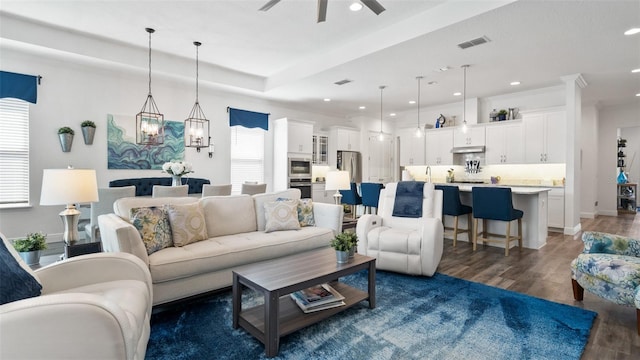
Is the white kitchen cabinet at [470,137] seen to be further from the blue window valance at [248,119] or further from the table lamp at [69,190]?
the table lamp at [69,190]

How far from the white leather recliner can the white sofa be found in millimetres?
453

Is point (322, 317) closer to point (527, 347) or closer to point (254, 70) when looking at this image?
point (527, 347)

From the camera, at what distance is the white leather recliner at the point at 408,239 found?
325cm

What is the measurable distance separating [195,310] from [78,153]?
3899 millimetres

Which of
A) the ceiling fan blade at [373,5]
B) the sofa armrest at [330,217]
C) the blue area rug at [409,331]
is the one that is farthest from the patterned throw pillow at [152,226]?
the ceiling fan blade at [373,5]

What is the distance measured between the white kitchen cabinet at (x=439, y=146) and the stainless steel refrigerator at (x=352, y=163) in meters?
1.75

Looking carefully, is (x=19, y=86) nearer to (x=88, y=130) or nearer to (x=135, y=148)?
(x=88, y=130)

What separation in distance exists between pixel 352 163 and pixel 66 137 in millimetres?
5918

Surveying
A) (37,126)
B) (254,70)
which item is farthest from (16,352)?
(254,70)

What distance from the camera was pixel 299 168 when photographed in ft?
23.7

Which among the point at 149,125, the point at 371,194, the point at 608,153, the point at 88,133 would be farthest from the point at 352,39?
the point at 608,153

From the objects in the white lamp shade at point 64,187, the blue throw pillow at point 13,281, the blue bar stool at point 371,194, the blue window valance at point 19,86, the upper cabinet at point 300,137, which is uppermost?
the blue window valance at point 19,86

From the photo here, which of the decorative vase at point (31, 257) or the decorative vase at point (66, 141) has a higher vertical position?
the decorative vase at point (66, 141)

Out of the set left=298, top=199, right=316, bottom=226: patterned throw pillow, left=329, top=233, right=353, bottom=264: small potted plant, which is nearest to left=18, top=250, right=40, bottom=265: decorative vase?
left=329, top=233, right=353, bottom=264: small potted plant
